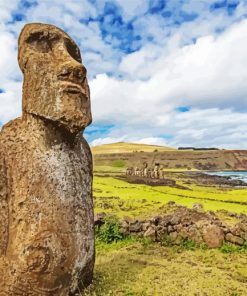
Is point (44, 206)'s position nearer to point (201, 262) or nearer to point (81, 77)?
point (81, 77)

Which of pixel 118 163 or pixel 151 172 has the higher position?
pixel 118 163

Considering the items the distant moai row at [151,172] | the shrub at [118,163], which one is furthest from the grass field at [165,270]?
the shrub at [118,163]

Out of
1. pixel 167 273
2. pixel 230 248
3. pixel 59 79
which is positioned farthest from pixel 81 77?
pixel 230 248

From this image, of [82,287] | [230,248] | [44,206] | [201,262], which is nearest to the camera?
→ [44,206]

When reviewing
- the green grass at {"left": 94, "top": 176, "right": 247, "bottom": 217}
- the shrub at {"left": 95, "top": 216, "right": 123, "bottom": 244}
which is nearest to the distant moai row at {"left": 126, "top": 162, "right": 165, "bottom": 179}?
the green grass at {"left": 94, "top": 176, "right": 247, "bottom": 217}

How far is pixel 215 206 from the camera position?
22172 millimetres

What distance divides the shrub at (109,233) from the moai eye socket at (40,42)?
6.26 m

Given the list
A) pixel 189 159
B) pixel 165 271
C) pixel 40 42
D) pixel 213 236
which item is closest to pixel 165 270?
pixel 165 271

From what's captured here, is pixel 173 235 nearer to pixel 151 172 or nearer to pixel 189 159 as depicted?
pixel 151 172

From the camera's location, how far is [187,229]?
40.5 ft

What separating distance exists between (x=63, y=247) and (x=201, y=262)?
4285 millimetres

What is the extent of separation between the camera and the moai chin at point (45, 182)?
23.4 ft

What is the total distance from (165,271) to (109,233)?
359 cm

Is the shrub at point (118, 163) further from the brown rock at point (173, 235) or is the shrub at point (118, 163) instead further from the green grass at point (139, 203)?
the brown rock at point (173, 235)
